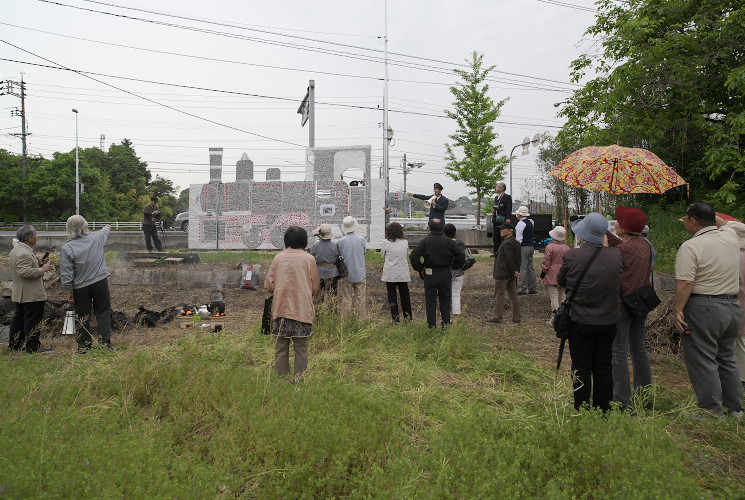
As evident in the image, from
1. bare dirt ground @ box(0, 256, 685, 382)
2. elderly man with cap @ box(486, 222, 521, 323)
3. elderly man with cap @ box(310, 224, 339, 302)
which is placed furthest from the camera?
elderly man with cap @ box(486, 222, 521, 323)

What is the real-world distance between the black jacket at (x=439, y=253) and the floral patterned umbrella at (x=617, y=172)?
1716 mm

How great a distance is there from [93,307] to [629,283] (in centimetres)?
645

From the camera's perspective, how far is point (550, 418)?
3.87 metres

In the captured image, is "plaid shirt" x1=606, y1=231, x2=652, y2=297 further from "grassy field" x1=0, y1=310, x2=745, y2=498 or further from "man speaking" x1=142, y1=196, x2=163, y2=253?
"man speaking" x1=142, y1=196, x2=163, y2=253

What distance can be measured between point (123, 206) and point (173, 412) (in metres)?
54.8

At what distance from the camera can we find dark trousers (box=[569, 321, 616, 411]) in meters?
4.11

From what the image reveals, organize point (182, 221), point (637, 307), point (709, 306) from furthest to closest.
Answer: point (182, 221) < point (637, 307) < point (709, 306)

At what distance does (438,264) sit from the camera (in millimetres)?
7207

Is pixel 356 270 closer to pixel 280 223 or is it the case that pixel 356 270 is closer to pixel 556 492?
pixel 556 492

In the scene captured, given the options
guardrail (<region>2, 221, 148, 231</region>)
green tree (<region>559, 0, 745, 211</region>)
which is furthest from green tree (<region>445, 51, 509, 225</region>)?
guardrail (<region>2, 221, 148, 231</region>)

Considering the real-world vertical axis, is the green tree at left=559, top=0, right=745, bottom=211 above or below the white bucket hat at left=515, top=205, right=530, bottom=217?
above

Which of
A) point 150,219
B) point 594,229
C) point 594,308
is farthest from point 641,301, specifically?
point 150,219

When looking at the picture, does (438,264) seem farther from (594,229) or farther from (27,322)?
(27,322)

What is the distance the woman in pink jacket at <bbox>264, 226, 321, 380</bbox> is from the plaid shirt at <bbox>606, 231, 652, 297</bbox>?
2.93 metres
